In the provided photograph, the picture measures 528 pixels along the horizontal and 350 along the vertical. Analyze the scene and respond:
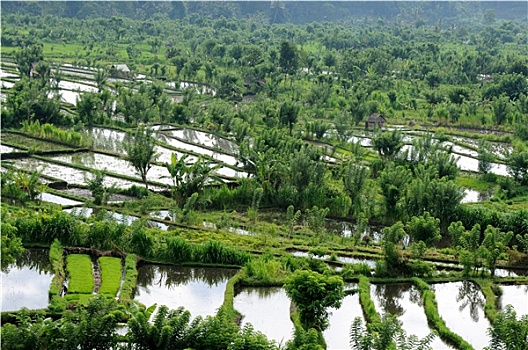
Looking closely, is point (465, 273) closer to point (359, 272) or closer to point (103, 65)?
point (359, 272)

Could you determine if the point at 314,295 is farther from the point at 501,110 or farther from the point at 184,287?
the point at 501,110

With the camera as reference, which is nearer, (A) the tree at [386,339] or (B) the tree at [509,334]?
(A) the tree at [386,339]

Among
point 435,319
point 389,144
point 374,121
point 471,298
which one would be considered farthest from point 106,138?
point 435,319

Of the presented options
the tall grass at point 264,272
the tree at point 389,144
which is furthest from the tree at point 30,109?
the tall grass at point 264,272

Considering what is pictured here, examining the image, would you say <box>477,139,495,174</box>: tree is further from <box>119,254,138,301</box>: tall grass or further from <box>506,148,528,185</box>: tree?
<box>119,254,138,301</box>: tall grass

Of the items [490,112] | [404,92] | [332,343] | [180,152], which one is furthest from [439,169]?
[404,92]

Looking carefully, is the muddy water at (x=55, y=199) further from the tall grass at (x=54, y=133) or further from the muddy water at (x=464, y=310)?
the muddy water at (x=464, y=310)

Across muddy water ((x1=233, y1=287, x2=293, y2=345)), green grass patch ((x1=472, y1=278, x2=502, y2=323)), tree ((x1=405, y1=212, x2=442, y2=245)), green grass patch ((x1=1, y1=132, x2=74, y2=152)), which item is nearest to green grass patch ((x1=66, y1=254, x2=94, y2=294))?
muddy water ((x1=233, y1=287, x2=293, y2=345))
